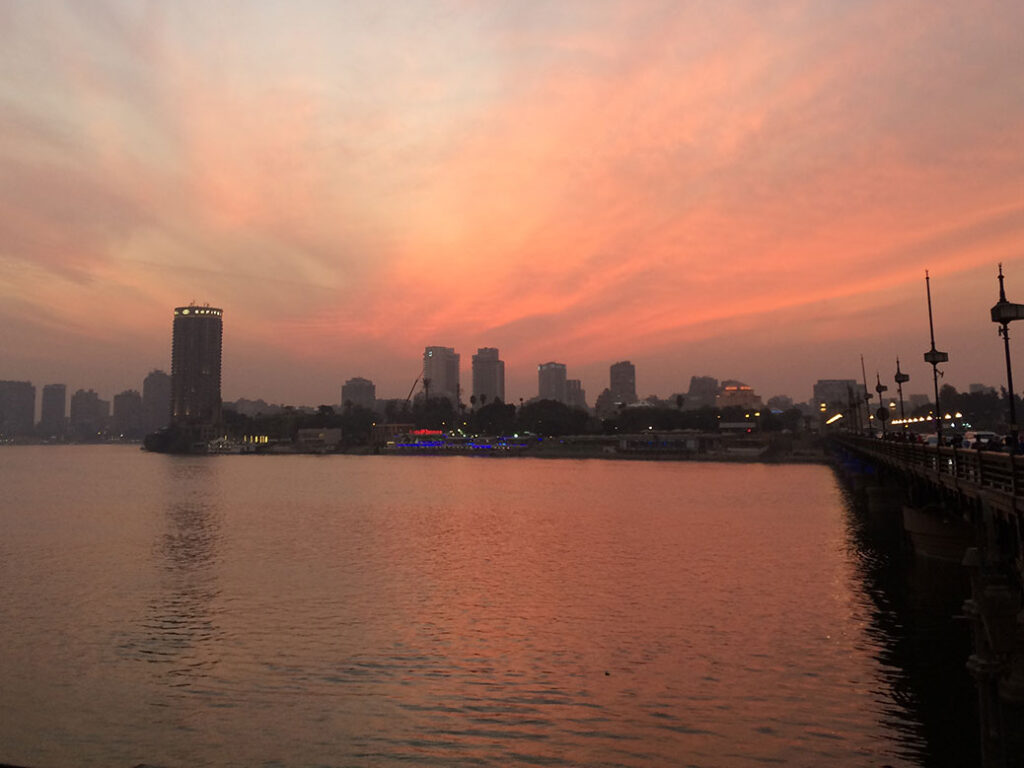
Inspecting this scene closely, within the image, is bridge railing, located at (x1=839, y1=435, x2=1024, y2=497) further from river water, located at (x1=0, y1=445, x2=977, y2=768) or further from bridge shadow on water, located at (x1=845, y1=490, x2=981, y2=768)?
river water, located at (x1=0, y1=445, x2=977, y2=768)

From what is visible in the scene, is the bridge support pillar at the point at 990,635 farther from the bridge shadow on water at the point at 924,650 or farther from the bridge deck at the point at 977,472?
the bridge deck at the point at 977,472

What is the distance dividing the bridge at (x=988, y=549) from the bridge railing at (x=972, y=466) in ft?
0.11

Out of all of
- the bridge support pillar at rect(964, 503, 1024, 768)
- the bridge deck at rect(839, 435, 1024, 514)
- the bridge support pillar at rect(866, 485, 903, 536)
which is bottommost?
the bridge support pillar at rect(866, 485, 903, 536)

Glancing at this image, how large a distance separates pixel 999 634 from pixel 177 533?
238 ft

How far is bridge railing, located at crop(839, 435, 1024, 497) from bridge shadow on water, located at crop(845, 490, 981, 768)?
4.63 meters

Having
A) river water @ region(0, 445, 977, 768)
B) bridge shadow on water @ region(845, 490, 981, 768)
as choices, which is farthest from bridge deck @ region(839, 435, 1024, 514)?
river water @ region(0, 445, 977, 768)

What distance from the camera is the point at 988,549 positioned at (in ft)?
48.1

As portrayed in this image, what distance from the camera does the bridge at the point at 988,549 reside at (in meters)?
13.9

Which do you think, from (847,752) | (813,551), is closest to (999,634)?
(847,752)

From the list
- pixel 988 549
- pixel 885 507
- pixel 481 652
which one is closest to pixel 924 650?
pixel 481 652

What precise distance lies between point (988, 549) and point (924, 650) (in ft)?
62.0

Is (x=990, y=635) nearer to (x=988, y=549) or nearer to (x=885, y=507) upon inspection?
(x=988, y=549)

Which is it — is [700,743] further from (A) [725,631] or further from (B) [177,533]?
(B) [177,533]

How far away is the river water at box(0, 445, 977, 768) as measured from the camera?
22.4 metres
